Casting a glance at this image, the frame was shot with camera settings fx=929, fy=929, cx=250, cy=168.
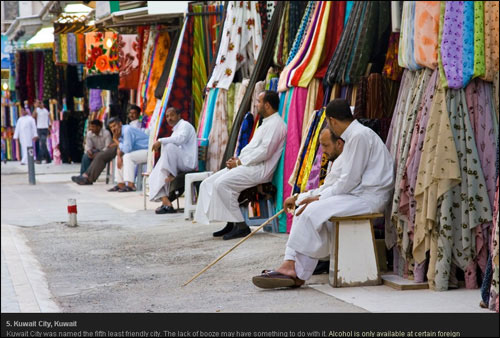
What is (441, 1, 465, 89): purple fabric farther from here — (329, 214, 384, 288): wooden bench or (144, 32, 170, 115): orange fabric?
(144, 32, 170, 115): orange fabric

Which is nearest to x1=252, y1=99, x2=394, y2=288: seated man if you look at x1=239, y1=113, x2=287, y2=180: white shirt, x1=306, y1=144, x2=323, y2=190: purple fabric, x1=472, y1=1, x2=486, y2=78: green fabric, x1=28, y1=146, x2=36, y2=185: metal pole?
x1=472, y1=1, x2=486, y2=78: green fabric

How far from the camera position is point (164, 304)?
252 inches

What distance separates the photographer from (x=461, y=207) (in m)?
6.25

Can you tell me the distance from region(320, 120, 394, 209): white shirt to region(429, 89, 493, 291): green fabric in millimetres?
559

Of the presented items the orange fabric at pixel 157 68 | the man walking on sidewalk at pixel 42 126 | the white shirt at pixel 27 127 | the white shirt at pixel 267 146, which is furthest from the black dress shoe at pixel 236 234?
the man walking on sidewalk at pixel 42 126

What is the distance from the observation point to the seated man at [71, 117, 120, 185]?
58.4ft

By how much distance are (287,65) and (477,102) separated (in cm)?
345

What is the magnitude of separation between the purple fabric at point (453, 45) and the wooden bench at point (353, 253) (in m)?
1.12

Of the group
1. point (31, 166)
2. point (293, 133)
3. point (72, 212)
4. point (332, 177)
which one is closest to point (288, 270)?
point (332, 177)

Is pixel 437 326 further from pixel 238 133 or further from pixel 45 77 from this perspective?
pixel 45 77

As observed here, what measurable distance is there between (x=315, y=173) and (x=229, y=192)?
1423 millimetres

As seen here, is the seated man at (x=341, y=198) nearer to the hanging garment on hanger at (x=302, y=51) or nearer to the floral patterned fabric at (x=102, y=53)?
the hanging garment on hanger at (x=302, y=51)

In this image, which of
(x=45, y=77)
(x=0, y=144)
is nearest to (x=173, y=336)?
(x=45, y=77)

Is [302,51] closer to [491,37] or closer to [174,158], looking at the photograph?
[491,37]
